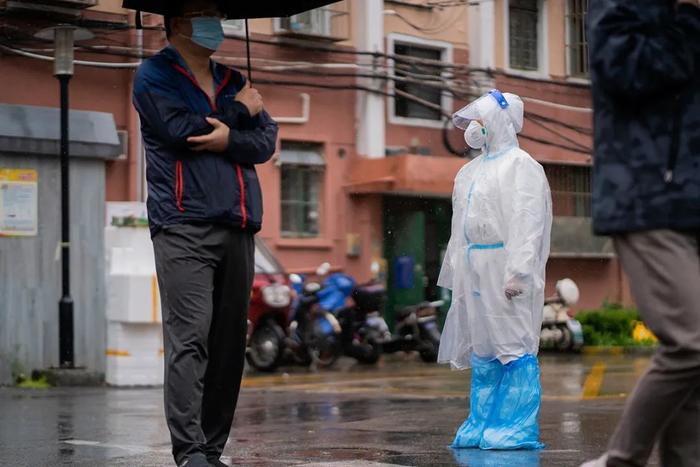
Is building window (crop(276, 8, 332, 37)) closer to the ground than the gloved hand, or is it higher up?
higher up

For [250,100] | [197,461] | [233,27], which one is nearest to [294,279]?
[233,27]

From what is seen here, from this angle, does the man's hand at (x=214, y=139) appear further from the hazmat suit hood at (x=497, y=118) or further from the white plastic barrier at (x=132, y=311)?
the white plastic barrier at (x=132, y=311)

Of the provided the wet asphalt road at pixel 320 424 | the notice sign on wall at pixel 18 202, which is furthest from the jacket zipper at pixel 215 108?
the notice sign on wall at pixel 18 202

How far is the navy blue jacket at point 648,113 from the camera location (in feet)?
13.8

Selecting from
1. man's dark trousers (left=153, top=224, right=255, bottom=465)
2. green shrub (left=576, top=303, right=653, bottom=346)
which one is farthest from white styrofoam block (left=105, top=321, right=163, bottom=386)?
green shrub (left=576, top=303, right=653, bottom=346)

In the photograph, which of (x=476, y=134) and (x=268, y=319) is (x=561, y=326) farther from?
(x=476, y=134)

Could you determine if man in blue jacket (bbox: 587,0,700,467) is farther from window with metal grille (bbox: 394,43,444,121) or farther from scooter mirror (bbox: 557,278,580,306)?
window with metal grille (bbox: 394,43,444,121)

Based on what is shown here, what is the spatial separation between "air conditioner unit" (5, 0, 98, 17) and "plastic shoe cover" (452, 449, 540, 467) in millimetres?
13377

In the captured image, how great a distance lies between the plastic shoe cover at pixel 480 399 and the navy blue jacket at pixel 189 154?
2.11m

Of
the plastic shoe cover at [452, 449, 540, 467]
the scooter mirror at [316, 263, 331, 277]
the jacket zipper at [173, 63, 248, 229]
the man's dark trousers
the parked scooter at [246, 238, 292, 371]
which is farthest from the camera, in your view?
the scooter mirror at [316, 263, 331, 277]

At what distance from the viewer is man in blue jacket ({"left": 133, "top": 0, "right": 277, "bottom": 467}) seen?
18.3 ft

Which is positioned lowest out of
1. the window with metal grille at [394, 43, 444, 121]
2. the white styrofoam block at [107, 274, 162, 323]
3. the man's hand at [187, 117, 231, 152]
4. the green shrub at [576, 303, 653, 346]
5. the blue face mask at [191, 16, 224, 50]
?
the green shrub at [576, 303, 653, 346]

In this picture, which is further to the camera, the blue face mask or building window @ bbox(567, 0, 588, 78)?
building window @ bbox(567, 0, 588, 78)

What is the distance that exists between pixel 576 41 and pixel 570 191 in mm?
2735
